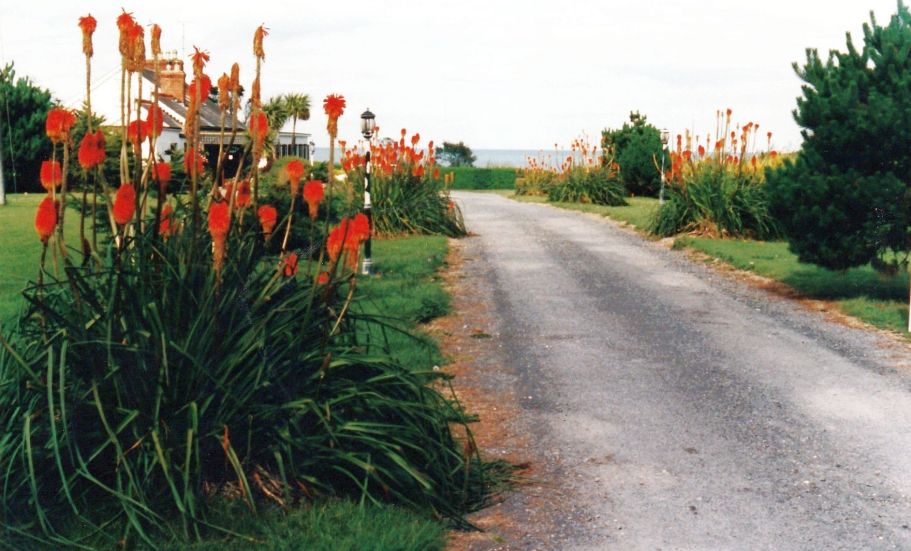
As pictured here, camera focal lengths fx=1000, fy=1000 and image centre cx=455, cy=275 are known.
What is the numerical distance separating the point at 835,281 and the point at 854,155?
9.03 ft

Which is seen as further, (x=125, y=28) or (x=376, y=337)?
(x=376, y=337)

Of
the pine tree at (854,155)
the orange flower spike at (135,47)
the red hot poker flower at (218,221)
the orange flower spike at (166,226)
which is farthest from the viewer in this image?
the pine tree at (854,155)

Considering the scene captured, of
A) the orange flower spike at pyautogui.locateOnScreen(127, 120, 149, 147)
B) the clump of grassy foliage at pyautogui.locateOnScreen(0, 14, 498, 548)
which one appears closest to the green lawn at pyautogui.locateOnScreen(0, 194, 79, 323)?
the orange flower spike at pyautogui.locateOnScreen(127, 120, 149, 147)

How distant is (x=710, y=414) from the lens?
759 cm

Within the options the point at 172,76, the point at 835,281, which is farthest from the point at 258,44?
the point at 172,76

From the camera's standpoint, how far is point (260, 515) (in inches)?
202

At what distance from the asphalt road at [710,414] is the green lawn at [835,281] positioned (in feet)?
2.07

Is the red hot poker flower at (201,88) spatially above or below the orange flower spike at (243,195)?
above

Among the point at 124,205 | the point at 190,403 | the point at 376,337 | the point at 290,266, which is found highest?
the point at 124,205

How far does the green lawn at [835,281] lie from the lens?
12133mm

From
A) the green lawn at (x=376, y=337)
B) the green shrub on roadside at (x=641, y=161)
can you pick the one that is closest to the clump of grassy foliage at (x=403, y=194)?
the green lawn at (x=376, y=337)

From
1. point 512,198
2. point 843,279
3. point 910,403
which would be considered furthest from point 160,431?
point 512,198

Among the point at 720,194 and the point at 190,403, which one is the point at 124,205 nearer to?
the point at 190,403

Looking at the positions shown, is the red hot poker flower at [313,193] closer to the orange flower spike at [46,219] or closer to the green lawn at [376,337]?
the green lawn at [376,337]
